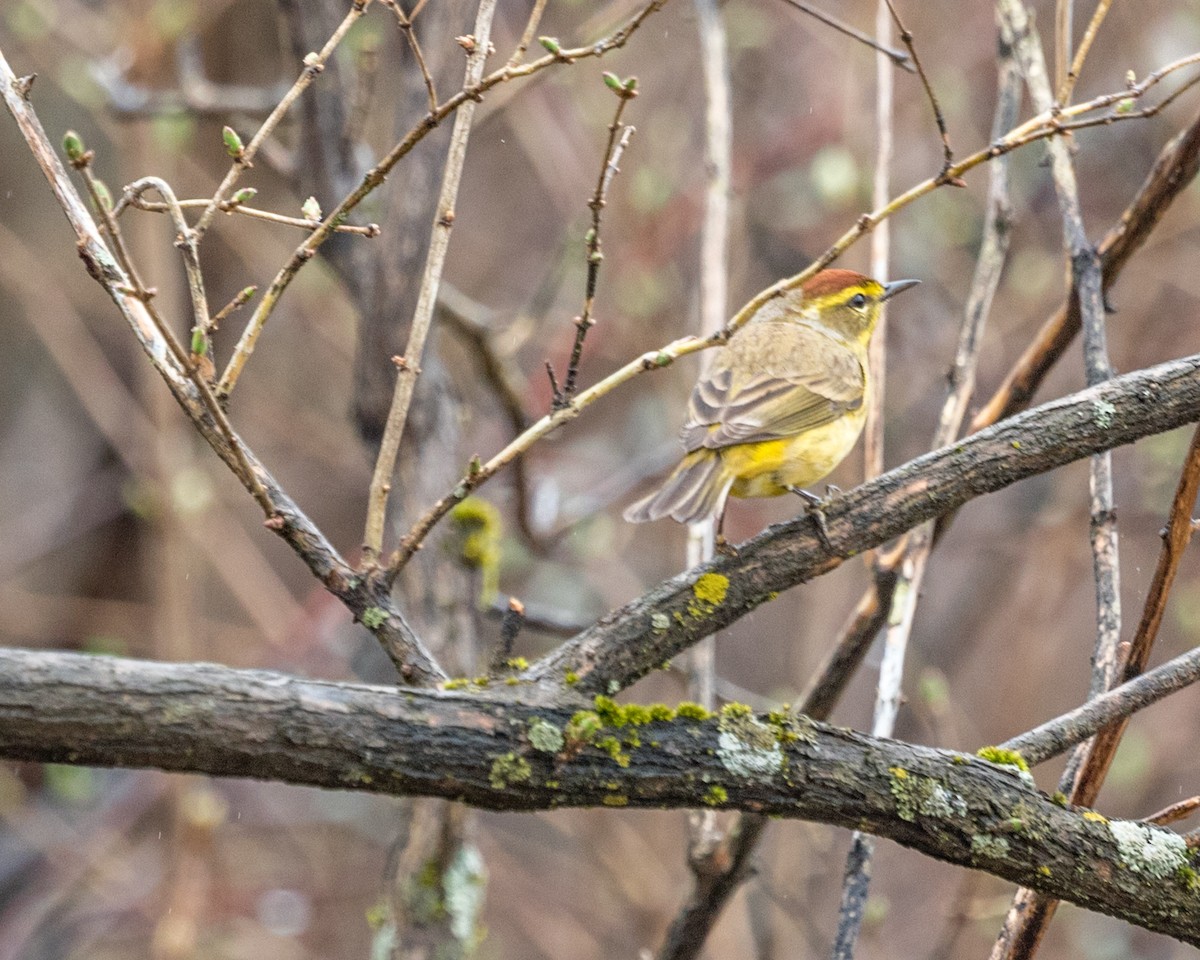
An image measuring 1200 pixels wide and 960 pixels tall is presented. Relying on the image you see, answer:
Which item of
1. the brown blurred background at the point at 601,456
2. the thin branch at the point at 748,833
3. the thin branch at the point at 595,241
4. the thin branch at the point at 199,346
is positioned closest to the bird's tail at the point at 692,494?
the thin branch at the point at 748,833

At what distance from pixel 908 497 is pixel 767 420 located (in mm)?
1121

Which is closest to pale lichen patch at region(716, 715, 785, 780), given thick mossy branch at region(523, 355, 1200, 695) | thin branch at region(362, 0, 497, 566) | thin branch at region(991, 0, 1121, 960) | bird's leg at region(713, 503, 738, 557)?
thick mossy branch at region(523, 355, 1200, 695)

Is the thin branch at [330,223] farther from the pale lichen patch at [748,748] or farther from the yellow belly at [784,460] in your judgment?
the yellow belly at [784,460]

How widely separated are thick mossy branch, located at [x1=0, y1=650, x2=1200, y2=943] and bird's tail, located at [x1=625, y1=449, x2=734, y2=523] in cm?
99

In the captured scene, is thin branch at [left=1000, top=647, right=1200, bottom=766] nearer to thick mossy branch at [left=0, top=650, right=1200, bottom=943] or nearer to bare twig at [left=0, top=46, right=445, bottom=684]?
thick mossy branch at [left=0, top=650, right=1200, bottom=943]

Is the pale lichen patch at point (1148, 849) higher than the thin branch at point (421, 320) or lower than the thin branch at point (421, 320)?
lower

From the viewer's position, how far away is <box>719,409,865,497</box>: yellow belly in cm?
355

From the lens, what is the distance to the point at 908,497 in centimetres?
249

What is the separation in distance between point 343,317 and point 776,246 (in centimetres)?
282

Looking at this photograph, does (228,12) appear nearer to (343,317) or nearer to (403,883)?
(343,317)

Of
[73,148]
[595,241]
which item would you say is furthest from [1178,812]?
[73,148]

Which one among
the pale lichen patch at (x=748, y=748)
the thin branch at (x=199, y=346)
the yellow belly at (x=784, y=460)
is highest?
the yellow belly at (x=784, y=460)

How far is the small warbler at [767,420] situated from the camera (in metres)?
3.38

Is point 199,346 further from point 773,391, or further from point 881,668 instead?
point 773,391
